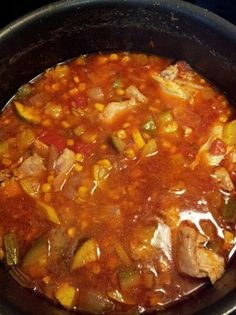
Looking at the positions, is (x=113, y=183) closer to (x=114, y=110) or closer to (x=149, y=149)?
(x=149, y=149)

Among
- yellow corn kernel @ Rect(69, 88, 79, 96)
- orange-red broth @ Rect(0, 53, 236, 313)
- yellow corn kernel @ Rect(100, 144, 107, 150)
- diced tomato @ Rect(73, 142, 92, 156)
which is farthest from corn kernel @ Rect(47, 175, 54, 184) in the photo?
yellow corn kernel @ Rect(69, 88, 79, 96)

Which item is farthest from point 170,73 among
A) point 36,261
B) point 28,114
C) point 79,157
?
point 36,261

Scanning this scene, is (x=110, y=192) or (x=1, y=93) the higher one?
(x=1, y=93)

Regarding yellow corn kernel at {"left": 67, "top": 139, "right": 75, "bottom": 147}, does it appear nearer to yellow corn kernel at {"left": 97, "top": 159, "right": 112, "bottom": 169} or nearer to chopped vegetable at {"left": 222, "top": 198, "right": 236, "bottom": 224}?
yellow corn kernel at {"left": 97, "top": 159, "right": 112, "bottom": 169}

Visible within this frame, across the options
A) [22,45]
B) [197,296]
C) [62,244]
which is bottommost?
[197,296]

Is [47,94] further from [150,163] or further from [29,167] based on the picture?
[150,163]

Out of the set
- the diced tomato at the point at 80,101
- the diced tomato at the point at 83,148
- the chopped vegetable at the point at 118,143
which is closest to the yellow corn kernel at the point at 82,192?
the diced tomato at the point at 83,148

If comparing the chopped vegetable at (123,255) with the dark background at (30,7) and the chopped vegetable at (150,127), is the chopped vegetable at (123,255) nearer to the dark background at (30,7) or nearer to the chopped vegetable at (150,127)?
the chopped vegetable at (150,127)

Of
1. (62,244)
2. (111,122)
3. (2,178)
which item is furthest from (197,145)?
(2,178)
